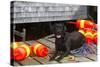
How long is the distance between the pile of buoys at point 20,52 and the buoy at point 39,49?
0.22 feet

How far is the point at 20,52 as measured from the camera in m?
2.76

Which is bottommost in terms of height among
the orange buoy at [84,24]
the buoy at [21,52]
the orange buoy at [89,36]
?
the buoy at [21,52]

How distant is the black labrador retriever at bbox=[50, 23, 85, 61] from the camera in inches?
114

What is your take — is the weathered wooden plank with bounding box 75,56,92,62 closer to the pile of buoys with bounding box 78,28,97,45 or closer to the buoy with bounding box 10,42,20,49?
the pile of buoys with bounding box 78,28,97,45

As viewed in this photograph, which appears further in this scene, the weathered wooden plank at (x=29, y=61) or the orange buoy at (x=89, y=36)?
the orange buoy at (x=89, y=36)

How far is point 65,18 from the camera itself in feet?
9.72

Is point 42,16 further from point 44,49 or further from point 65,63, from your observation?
point 65,63

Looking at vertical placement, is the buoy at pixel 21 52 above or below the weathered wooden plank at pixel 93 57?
above

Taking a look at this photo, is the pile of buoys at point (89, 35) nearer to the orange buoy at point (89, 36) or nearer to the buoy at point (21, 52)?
the orange buoy at point (89, 36)

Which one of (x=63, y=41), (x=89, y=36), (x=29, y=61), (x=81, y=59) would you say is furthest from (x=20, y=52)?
(x=89, y=36)

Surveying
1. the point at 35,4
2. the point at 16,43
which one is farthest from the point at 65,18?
the point at 16,43

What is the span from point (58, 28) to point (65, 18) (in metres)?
0.15

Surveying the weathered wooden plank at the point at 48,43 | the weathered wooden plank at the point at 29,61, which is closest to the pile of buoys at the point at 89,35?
the weathered wooden plank at the point at 48,43

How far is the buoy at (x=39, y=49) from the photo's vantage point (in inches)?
111
